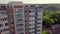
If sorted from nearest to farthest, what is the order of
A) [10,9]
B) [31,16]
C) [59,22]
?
[10,9] → [31,16] → [59,22]

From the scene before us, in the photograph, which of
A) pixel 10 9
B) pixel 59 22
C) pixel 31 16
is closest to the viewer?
pixel 10 9

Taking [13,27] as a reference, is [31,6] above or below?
above

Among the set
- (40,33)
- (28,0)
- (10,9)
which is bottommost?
(40,33)

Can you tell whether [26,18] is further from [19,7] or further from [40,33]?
[40,33]

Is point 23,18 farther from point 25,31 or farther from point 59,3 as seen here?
point 59,3

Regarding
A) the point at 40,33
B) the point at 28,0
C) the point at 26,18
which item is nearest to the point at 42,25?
the point at 40,33

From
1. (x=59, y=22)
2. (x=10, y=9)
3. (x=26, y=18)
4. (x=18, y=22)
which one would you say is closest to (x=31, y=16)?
(x=26, y=18)

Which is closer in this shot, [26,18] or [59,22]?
[26,18]
